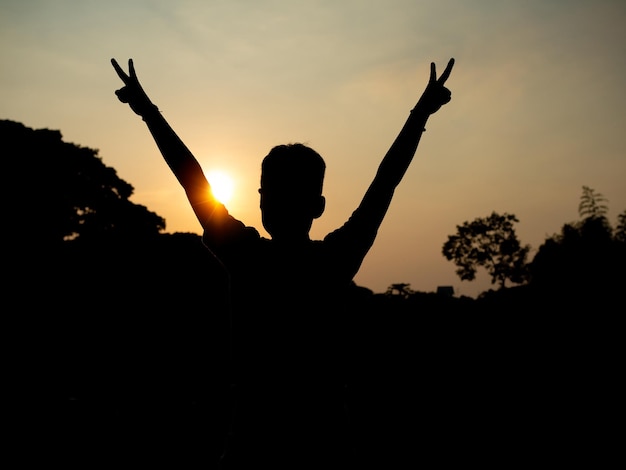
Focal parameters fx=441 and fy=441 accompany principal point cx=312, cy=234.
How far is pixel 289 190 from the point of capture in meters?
1.45

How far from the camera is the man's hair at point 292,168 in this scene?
145 centimetres

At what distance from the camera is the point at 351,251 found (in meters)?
1.48

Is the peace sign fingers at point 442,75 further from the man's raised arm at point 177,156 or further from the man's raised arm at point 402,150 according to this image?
the man's raised arm at point 177,156

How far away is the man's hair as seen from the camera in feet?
4.77

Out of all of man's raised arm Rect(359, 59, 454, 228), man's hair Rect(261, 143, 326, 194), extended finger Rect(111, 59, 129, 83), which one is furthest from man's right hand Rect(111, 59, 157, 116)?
man's raised arm Rect(359, 59, 454, 228)

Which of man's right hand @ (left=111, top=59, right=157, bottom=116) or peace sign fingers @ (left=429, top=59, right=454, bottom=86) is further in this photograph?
peace sign fingers @ (left=429, top=59, right=454, bottom=86)

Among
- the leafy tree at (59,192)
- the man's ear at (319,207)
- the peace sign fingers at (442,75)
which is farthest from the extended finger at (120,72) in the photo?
the leafy tree at (59,192)

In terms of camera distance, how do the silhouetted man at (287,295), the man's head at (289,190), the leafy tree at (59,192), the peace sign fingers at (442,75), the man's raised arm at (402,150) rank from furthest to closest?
the leafy tree at (59,192)
the peace sign fingers at (442,75)
the man's raised arm at (402,150)
the man's head at (289,190)
the silhouetted man at (287,295)

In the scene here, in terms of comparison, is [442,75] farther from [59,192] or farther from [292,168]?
[59,192]

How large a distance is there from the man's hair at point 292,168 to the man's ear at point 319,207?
41mm

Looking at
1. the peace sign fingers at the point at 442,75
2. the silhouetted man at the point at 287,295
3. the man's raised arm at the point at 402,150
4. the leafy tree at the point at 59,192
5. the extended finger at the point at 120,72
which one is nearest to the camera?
the silhouetted man at the point at 287,295

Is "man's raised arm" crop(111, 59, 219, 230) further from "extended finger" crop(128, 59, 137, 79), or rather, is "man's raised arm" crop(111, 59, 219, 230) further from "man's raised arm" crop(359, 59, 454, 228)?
"man's raised arm" crop(359, 59, 454, 228)

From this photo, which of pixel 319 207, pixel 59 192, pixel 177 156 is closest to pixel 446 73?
pixel 319 207

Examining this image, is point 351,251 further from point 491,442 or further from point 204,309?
point 204,309
